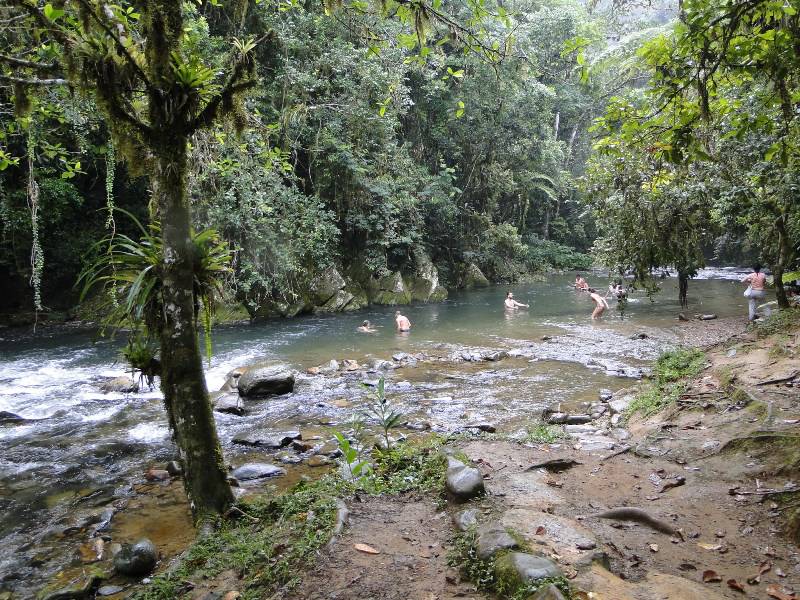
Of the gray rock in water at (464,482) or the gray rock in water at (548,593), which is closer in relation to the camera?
the gray rock in water at (548,593)

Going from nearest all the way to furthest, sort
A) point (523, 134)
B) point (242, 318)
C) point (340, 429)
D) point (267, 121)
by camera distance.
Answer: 1. point (340, 429)
2. point (267, 121)
3. point (242, 318)
4. point (523, 134)

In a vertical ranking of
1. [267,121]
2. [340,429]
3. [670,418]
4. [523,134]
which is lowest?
[340,429]

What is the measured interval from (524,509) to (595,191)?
36.2ft

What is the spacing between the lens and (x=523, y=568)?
2.93m

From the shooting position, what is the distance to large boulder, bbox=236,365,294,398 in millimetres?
10359

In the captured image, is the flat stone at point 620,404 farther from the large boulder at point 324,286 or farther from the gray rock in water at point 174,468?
the large boulder at point 324,286

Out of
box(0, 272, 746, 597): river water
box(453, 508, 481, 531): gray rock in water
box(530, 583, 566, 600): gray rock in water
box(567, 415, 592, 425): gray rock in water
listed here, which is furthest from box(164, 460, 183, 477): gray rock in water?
box(567, 415, 592, 425): gray rock in water

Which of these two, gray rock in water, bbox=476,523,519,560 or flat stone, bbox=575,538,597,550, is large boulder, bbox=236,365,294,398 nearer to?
gray rock in water, bbox=476,523,519,560

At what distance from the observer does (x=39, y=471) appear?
6.86 m

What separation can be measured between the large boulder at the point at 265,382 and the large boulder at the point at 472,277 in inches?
830

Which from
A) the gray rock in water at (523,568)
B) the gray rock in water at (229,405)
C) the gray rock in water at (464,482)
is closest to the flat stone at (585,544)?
the gray rock in water at (523,568)

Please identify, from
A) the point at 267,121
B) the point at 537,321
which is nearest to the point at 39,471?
the point at 267,121

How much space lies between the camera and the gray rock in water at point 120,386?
10477 mm

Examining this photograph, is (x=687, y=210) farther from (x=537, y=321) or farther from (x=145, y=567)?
(x=145, y=567)
